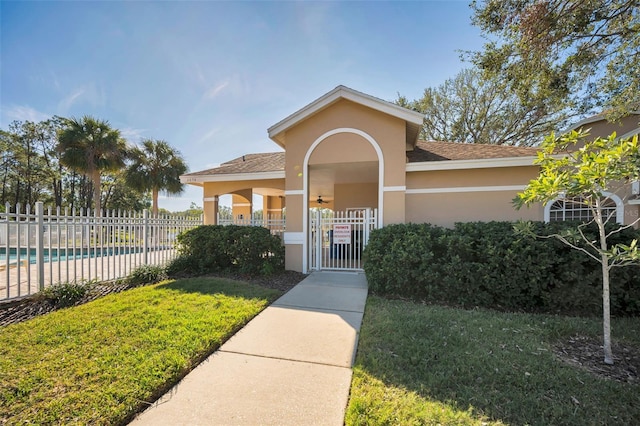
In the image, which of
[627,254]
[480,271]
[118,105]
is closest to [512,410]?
[627,254]

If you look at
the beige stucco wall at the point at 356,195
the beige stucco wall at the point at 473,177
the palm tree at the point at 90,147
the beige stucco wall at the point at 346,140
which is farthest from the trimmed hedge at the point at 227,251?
the palm tree at the point at 90,147

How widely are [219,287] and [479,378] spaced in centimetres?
559

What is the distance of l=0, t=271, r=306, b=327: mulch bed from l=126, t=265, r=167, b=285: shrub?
22cm

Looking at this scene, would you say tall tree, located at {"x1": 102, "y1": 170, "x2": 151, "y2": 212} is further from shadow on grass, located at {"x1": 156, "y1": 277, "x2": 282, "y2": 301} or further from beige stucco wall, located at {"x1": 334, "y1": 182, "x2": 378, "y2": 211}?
shadow on grass, located at {"x1": 156, "y1": 277, "x2": 282, "y2": 301}

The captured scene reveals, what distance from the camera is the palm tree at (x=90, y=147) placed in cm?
1738

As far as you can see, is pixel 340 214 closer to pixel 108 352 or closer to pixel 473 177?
pixel 473 177

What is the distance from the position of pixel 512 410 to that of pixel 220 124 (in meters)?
12.6

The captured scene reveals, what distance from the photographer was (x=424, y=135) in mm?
22562

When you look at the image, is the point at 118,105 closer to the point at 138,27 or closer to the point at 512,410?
the point at 138,27

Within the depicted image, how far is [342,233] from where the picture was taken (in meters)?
8.45

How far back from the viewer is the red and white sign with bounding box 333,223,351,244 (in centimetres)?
838

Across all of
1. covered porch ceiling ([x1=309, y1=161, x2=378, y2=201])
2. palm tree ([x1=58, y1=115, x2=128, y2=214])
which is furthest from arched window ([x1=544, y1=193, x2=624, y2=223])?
palm tree ([x1=58, y1=115, x2=128, y2=214])

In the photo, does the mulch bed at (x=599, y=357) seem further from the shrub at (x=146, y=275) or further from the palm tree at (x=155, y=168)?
the palm tree at (x=155, y=168)

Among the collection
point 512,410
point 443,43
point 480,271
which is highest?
point 443,43
